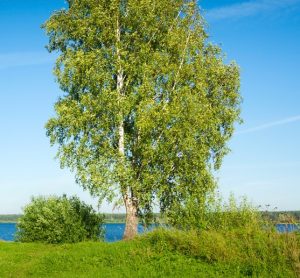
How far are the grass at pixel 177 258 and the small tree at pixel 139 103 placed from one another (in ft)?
28.3

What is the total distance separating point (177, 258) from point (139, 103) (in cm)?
1478

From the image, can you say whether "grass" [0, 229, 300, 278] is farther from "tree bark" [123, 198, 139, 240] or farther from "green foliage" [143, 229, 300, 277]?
"tree bark" [123, 198, 139, 240]

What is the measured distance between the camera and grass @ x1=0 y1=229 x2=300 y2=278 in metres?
19.0

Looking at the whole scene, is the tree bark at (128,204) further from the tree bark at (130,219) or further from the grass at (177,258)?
the grass at (177,258)

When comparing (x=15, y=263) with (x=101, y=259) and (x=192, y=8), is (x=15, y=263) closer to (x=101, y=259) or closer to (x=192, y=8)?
(x=101, y=259)

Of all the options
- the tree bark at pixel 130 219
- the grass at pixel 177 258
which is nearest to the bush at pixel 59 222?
the tree bark at pixel 130 219

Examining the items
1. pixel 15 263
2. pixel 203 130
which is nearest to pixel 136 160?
pixel 203 130

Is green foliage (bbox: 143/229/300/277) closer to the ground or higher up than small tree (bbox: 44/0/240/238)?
closer to the ground

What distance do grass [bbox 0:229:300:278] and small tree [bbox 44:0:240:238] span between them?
8.62 m

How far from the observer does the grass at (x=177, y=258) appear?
19.0 meters

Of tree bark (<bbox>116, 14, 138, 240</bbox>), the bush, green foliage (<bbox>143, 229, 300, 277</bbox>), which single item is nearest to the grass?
green foliage (<bbox>143, 229, 300, 277</bbox>)

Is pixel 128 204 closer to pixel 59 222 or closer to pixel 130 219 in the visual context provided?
pixel 130 219

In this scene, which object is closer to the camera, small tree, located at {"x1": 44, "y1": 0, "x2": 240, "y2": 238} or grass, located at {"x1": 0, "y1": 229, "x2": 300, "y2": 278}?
grass, located at {"x1": 0, "y1": 229, "x2": 300, "y2": 278}

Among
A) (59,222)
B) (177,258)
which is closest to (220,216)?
(177,258)
